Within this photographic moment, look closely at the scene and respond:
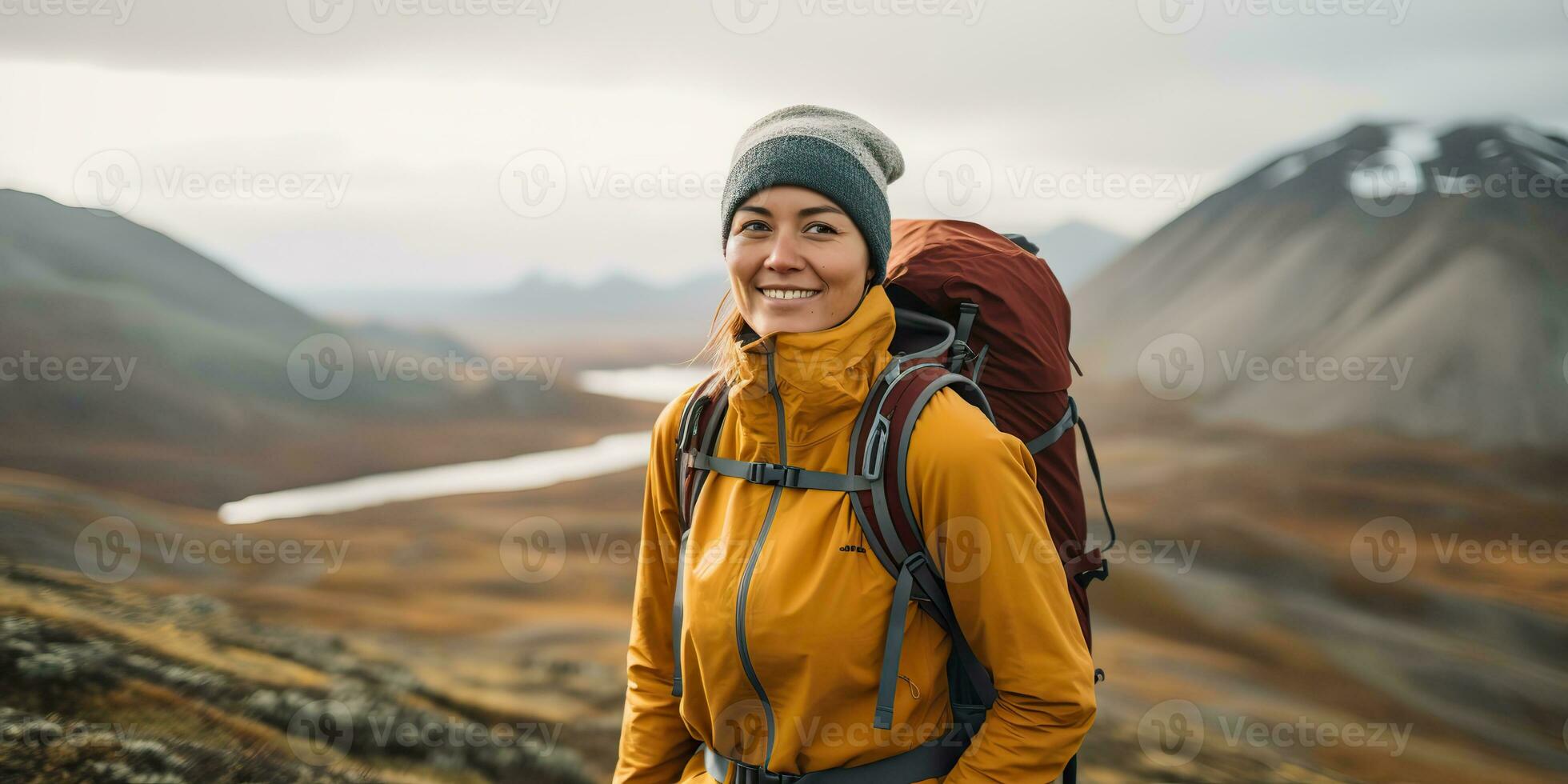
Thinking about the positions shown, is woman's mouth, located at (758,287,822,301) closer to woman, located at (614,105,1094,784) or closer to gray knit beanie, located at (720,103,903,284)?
woman, located at (614,105,1094,784)

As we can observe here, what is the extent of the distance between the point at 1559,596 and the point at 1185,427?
7.28 feet

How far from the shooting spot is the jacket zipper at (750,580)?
115 cm

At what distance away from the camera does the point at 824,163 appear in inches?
47.2

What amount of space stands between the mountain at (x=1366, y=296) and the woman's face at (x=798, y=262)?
5.89 metres

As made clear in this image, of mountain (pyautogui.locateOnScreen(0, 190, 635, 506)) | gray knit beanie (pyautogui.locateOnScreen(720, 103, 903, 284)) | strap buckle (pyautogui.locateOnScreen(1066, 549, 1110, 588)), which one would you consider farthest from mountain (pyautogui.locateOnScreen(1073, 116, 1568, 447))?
gray knit beanie (pyautogui.locateOnScreen(720, 103, 903, 284))

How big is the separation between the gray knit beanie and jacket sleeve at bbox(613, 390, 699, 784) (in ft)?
1.08

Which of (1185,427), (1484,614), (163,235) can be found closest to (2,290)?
(163,235)

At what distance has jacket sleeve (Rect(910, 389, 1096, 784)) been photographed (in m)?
1.08

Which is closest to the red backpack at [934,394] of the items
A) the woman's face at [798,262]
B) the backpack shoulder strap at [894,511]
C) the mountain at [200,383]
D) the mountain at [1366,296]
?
the backpack shoulder strap at [894,511]

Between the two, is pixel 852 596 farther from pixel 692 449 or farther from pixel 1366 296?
pixel 1366 296

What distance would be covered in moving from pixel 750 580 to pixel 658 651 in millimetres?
323

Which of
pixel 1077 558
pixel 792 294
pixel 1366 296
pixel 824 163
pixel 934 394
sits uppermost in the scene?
pixel 1366 296

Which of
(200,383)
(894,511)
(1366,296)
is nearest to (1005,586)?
(894,511)

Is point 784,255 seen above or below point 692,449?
above
